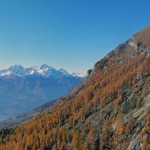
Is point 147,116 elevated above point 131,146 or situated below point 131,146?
above

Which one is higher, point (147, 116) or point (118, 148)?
point (147, 116)

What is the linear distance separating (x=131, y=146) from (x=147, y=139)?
12.7 m

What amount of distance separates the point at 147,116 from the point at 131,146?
21430mm

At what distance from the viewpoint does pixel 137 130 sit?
19775 centimetres

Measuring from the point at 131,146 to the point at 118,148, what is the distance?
46.1ft

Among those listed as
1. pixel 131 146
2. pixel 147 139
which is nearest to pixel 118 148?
pixel 131 146

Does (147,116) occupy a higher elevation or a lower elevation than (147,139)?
higher

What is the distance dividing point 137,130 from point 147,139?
20835 mm

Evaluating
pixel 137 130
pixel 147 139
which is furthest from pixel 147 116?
pixel 147 139

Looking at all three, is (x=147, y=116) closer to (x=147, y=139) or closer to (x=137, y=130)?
(x=137, y=130)

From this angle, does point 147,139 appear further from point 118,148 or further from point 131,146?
point 118,148

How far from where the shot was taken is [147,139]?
581 ft

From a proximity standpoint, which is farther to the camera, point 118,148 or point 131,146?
point 118,148

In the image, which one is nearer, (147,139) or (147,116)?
(147,139)
